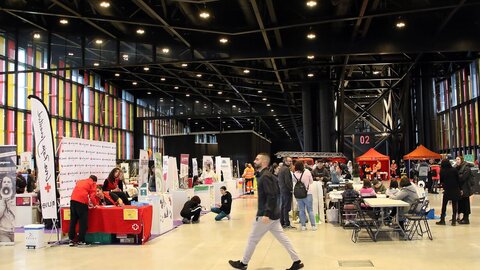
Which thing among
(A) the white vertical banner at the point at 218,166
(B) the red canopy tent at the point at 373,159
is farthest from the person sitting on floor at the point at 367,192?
(B) the red canopy tent at the point at 373,159

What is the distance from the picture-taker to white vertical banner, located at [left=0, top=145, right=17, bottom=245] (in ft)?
31.9

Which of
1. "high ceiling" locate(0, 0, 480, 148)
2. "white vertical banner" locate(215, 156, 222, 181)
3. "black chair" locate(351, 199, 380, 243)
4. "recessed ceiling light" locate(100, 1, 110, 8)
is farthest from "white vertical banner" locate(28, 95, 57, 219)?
"white vertical banner" locate(215, 156, 222, 181)

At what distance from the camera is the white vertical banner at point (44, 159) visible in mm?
9492

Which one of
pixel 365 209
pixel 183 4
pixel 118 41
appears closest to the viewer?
pixel 365 209

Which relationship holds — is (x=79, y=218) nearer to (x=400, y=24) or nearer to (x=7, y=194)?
(x=7, y=194)

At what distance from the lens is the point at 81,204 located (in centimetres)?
924

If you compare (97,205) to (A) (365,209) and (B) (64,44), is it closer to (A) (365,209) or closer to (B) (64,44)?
(A) (365,209)

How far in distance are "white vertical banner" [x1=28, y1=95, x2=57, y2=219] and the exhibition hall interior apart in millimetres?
25

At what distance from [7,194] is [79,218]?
164 cm

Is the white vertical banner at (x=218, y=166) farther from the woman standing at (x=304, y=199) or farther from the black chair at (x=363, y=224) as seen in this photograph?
the black chair at (x=363, y=224)

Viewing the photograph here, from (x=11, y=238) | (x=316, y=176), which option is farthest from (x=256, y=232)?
(x=316, y=176)

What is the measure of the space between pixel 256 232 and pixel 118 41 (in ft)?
46.7

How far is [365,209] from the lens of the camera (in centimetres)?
1067

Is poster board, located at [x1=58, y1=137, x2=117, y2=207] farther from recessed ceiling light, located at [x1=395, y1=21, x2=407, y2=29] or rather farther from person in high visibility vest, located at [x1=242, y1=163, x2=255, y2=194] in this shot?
person in high visibility vest, located at [x1=242, y1=163, x2=255, y2=194]
